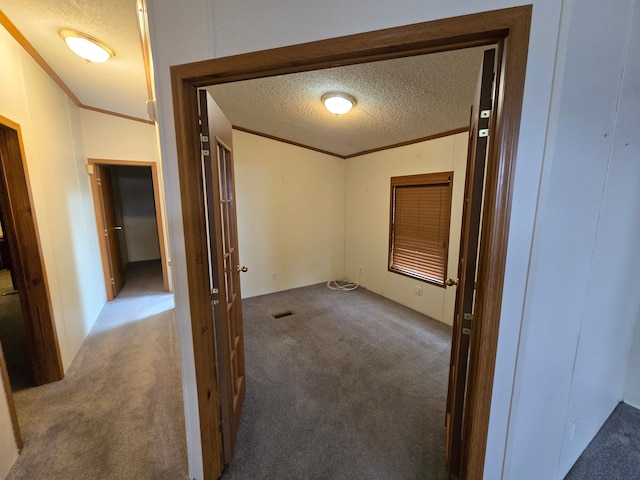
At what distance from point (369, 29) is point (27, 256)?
269 centimetres

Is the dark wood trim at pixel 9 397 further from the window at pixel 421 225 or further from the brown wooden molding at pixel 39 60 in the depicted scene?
the window at pixel 421 225

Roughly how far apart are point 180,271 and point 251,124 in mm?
2723

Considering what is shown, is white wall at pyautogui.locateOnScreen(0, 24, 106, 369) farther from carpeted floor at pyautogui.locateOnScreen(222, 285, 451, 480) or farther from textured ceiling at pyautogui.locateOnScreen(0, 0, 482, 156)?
carpeted floor at pyautogui.locateOnScreen(222, 285, 451, 480)

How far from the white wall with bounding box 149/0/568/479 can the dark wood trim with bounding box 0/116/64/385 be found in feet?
5.12

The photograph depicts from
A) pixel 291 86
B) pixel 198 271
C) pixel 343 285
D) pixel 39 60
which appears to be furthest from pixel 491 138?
pixel 343 285

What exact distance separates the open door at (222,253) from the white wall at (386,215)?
2402 millimetres

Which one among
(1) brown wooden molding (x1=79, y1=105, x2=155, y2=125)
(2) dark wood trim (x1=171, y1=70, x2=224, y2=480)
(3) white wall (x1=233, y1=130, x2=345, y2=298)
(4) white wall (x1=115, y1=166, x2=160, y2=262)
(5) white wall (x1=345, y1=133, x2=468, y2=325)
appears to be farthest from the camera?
(4) white wall (x1=115, y1=166, x2=160, y2=262)

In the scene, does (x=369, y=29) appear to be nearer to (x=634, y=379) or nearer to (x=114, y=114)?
(x=634, y=379)

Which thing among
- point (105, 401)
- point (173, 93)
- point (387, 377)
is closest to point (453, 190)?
point (387, 377)

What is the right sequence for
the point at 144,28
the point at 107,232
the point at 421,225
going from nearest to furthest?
the point at 144,28
the point at 421,225
the point at 107,232

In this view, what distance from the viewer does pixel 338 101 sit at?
2230 millimetres

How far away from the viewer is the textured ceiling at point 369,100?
5.77ft

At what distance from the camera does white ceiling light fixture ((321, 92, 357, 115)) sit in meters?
2.21

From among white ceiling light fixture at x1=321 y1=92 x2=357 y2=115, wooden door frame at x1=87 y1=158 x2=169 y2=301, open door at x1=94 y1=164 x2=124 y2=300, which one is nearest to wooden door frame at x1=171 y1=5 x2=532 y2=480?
white ceiling light fixture at x1=321 y1=92 x2=357 y2=115
